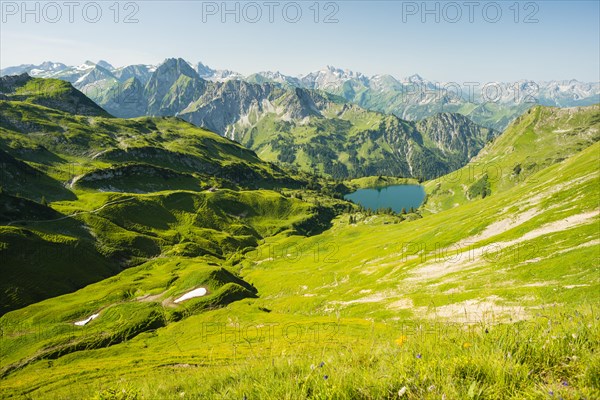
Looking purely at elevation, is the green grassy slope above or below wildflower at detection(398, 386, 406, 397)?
below

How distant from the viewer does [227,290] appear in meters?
91.2

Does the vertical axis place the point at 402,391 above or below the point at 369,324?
above

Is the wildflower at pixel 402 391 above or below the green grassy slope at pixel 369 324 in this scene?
above

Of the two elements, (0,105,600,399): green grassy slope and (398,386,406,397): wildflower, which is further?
(0,105,600,399): green grassy slope

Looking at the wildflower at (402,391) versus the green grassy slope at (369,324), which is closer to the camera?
the wildflower at (402,391)

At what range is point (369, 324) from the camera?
47719mm

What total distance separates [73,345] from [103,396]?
79.3 meters

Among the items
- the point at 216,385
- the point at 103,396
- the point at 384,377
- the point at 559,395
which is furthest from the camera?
the point at 216,385

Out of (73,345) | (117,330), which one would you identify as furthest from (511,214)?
(73,345)

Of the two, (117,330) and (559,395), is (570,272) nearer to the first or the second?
(559,395)

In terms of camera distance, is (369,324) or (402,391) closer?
(402,391)

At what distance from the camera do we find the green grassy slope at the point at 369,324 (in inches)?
189

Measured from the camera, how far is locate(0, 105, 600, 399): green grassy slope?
4.80m

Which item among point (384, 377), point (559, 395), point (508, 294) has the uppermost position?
point (559, 395)
